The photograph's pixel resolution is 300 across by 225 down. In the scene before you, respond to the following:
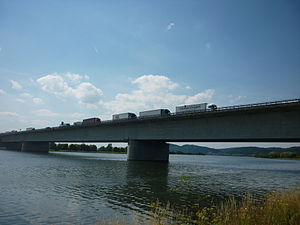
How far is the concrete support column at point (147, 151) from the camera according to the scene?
65125 mm

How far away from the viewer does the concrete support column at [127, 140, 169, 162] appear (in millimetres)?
65125

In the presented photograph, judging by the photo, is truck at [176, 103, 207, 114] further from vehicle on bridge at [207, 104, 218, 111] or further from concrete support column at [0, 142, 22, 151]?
concrete support column at [0, 142, 22, 151]

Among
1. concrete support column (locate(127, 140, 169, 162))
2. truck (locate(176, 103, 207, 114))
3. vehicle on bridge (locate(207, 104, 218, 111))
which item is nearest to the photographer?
vehicle on bridge (locate(207, 104, 218, 111))

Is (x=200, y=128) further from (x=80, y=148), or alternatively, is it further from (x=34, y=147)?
(x=80, y=148)

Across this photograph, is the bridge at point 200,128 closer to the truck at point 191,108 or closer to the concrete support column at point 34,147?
the truck at point 191,108

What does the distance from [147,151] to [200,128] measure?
832 inches

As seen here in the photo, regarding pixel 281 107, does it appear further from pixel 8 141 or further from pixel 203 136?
pixel 8 141

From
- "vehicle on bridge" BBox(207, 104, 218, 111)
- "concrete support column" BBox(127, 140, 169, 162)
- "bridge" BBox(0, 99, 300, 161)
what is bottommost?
"concrete support column" BBox(127, 140, 169, 162)

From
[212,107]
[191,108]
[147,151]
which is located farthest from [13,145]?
[212,107]

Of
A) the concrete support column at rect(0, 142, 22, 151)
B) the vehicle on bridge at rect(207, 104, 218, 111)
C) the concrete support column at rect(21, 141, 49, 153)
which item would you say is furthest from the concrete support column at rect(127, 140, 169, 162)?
the concrete support column at rect(0, 142, 22, 151)

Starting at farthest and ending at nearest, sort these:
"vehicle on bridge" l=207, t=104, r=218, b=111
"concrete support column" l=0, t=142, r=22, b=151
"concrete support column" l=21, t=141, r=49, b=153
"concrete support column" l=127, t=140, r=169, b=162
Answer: "concrete support column" l=0, t=142, r=22, b=151, "concrete support column" l=21, t=141, r=49, b=153, "concrete support column" l=127, t=140, r=169, b=162, "vehicle on bridge" l=207, t=104, r=218, b=111

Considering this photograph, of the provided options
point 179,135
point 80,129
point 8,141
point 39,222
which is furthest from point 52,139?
point 39,222

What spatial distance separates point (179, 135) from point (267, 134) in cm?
1968

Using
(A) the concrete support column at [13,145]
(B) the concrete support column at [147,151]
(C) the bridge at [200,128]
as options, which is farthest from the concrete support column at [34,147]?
(B) the concrete support column at [147,151]
